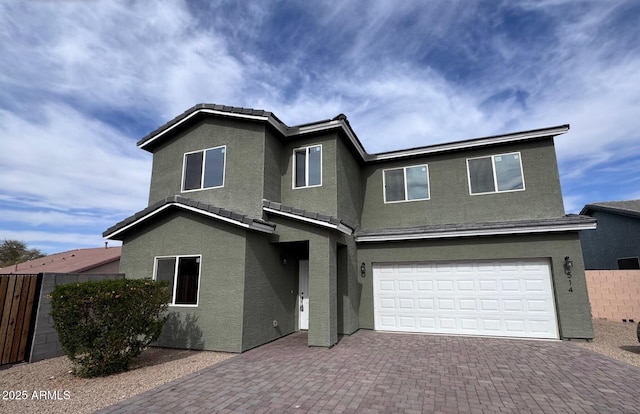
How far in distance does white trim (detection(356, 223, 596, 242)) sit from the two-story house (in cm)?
3

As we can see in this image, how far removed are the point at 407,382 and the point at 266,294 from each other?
4.61 metres

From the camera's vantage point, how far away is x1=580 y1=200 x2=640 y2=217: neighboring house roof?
49.4 ft

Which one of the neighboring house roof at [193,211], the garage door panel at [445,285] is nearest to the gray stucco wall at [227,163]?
the neighboring house roof at [193,211]

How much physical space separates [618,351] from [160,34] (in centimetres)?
1511

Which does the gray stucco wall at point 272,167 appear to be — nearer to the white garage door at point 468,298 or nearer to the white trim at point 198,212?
the white trim at point 198,212

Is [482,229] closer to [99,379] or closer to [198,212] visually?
[198,212]

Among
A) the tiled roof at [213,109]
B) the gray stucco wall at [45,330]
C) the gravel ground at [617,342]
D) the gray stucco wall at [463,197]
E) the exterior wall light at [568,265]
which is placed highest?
the tiled roof at [213,109]

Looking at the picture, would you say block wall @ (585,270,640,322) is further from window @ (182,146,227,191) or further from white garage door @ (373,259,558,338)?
window @ (182,146,227,191)

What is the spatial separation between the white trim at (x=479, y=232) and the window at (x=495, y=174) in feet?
6.18

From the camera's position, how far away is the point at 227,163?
397 inches

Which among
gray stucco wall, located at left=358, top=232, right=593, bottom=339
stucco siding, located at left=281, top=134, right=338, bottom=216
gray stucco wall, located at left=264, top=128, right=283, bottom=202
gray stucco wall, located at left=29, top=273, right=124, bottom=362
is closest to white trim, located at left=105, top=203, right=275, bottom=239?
gray stucco wall, located at left=264, top=128, right=283, bottom=202

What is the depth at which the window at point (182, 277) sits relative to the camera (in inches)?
333

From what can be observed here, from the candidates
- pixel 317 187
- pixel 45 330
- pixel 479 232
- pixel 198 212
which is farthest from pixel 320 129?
Answer: pixel 45 330

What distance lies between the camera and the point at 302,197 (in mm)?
10391
